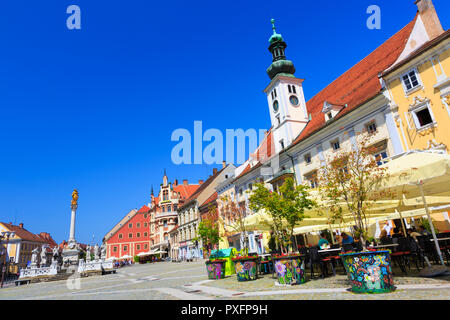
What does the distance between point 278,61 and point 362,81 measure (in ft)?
39.6

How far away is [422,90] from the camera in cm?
1602

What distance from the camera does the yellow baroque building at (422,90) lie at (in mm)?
15016

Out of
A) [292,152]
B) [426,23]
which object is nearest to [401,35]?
[426,23]

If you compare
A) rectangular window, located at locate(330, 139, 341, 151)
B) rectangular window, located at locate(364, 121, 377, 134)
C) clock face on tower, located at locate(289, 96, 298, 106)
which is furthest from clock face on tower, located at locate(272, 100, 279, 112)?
rectangular window, located at locate(364, 121, 377, 134)

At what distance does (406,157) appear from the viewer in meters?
8.18

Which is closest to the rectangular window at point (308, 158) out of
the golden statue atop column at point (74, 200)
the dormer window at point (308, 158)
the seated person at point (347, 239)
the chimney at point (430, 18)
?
the dormer window at point (308, 158)

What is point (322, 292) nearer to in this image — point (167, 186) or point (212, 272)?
point (212, 272)

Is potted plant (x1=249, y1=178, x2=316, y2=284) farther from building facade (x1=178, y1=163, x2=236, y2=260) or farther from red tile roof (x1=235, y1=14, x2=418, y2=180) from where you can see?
building facade (x1=178, y1=163, x2=236, y2=260)

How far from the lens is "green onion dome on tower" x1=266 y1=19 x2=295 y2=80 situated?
31922 millimetres

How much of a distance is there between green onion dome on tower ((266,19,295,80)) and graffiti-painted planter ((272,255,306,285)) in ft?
85.6

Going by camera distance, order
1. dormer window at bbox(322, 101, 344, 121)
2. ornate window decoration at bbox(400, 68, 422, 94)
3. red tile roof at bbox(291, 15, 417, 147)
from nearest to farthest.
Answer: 1. ornate window decoration at bbox(400, 68, 422, 94)
2. red tile roof at bbox(291, 15, 417, 147)
3. dormer window at bbox(322, 101, 344, 121)

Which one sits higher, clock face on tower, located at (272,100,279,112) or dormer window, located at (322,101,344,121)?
clock face on tower, located at (272,100,279,112)

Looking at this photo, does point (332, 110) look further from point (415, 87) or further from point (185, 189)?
point (185, 189)

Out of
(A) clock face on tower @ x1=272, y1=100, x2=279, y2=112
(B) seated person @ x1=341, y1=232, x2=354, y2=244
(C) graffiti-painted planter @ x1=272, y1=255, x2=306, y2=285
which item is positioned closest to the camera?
(C) graffiti-painted planter @ x1=272, y1=255, x2=306, y2=285
